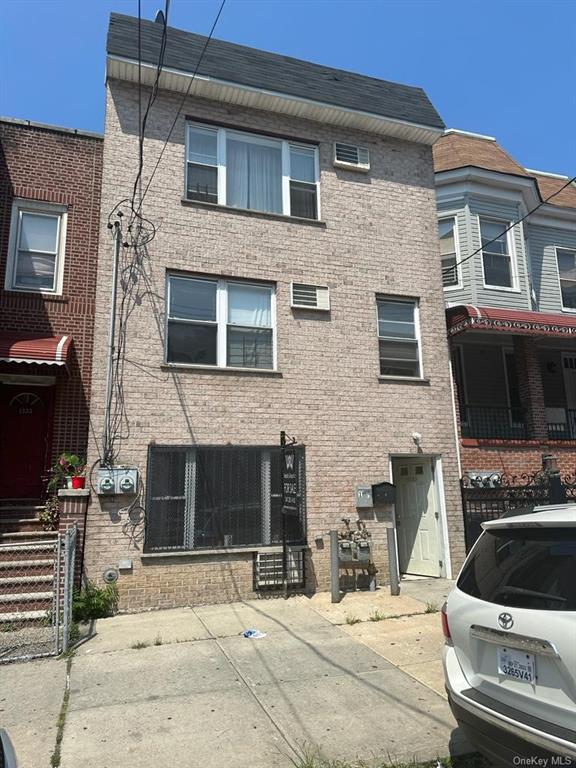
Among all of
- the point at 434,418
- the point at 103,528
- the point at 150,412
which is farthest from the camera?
the point at 434,418

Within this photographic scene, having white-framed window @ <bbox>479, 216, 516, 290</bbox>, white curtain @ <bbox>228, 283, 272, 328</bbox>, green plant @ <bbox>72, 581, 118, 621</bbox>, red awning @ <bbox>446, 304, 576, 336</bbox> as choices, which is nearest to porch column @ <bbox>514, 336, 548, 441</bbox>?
red awning @ <bbox>446, 304, 576, 336</bbox>

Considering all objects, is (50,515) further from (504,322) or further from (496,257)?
(496,257)

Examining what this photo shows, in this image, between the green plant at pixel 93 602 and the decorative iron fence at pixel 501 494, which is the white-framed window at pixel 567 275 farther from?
the green plant at pixel 93 602

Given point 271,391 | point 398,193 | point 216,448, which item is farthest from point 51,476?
point 398,193

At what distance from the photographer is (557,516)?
3.15m

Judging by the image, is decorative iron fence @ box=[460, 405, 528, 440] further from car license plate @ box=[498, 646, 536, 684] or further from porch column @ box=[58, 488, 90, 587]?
car license plate @ box=[498, 646, 536, 684]

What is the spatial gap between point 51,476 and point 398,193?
28.9 ft

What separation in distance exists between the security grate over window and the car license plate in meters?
5.45

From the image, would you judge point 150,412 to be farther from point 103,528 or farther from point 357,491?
point 357,491

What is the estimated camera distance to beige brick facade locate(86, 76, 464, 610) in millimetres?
8375

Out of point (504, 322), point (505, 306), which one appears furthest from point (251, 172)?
point (505, 306)

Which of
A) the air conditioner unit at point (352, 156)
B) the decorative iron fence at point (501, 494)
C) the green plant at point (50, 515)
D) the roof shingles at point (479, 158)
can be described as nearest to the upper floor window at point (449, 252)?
the roof shingles at point (479, 158)

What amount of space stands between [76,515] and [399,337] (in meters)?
6.69

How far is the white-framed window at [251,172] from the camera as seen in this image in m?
10.0
